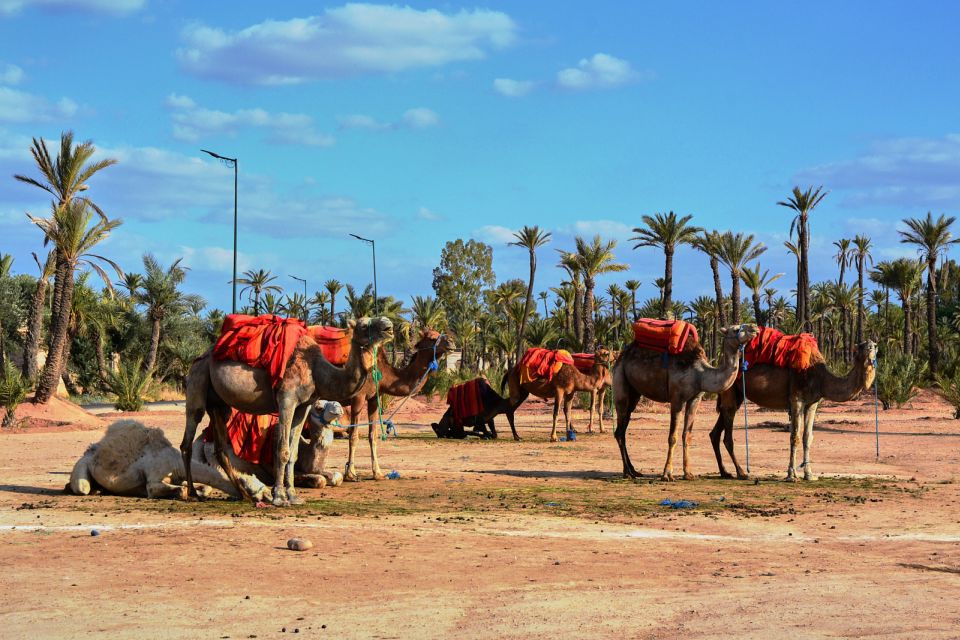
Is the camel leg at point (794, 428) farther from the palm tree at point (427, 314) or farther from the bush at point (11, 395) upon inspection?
the palm tree at point (427, 314)

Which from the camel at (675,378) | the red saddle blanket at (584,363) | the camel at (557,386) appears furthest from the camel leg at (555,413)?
the camel at (675,378)

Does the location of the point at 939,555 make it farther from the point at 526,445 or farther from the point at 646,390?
the point at 526,445

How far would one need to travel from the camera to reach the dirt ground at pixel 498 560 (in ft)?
22.1

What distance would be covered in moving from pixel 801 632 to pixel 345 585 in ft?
10.9

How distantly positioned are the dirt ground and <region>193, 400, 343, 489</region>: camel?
613 mm

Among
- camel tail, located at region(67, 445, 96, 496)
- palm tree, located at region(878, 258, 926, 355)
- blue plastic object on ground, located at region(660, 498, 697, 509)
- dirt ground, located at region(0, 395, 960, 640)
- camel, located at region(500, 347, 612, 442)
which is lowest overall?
dirt ground, located at region(0, 395, 960, 640)

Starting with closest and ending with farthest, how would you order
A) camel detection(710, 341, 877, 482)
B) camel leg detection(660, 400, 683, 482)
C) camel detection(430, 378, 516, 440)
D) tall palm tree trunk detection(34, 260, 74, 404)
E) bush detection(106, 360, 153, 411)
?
camel detection(710, 341, 877, 482)
camel leg detection(660, 400, 683, 482)
camel detection(430, 378, 516, 440)
tall palm tree trunk detection(34, 260, 74, 404)
bush detection(106, 360, 153, 411)

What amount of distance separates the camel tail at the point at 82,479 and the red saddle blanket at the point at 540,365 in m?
13.7

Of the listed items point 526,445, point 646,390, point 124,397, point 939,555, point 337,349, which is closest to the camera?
point 939,555

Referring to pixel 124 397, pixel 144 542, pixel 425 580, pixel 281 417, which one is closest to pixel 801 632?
pixel 425 580

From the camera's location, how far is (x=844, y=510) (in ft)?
40.0

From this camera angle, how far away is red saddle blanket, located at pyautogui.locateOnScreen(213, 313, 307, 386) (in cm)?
1211

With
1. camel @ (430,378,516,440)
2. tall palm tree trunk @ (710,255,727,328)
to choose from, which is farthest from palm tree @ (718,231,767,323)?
camel @ (430,378,516,440)

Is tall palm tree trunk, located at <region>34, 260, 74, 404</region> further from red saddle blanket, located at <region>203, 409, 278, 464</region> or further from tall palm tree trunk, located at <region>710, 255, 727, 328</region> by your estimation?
tall palm tree trunk, located at <region>710, 255, 727, 328</region>
